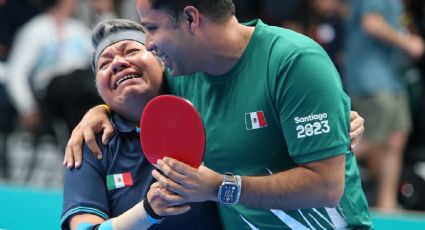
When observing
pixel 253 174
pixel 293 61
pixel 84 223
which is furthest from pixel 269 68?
pixel 84 223

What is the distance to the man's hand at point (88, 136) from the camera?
343cm

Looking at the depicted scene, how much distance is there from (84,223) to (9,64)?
16.3ft

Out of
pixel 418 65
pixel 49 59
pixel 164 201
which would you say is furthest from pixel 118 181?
pixel 418 65

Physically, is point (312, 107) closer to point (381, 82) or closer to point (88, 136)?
point (88, 136)

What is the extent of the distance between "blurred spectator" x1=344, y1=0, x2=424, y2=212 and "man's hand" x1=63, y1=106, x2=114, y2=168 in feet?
11.9

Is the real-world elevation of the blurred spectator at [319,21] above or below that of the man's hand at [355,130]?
below

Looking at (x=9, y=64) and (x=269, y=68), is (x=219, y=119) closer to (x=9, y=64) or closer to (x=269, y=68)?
(x=269, y=68)

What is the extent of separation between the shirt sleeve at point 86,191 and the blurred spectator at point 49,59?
12.6 ft

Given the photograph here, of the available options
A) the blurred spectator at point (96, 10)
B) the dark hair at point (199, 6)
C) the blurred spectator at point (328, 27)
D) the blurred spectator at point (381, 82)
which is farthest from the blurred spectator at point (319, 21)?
the dark hair at point (199, 6)

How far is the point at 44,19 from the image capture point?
7625 millimetres

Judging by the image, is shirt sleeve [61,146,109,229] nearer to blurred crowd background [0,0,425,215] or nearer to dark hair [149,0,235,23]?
dark hair [149,0,235,23]

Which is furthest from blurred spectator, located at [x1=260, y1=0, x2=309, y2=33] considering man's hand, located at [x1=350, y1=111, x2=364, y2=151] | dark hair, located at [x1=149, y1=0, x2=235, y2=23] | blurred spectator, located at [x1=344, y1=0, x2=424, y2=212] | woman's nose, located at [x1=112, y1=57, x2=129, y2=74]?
dark hair, located at [x1=149, y1=0, x2=235, y2=23]

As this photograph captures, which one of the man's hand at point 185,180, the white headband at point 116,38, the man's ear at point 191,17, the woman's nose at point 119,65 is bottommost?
the man's hand at point 185,180

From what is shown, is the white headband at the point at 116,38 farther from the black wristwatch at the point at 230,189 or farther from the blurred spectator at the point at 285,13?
the blurred spectator at the point at 285,13
